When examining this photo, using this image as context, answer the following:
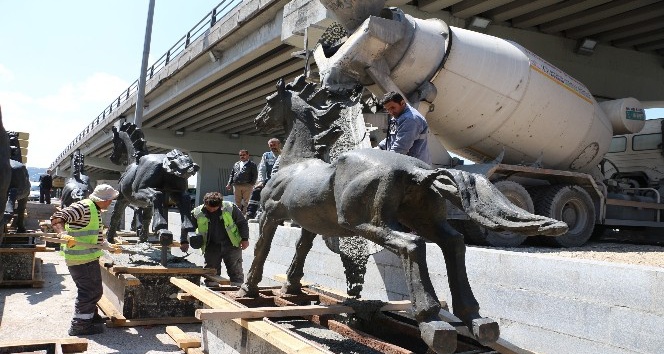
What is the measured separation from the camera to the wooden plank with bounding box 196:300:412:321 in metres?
3.68

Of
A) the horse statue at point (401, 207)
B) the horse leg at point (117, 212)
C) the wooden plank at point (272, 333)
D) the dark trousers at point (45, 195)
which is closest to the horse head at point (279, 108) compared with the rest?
the horse statue at point (401, 207)

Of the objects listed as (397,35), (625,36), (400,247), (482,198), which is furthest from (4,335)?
(625,36)

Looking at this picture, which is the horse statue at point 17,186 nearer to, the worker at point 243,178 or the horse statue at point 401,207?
the worker at point 243,178

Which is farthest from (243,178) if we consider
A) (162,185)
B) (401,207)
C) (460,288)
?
(460,288)

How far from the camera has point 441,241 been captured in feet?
10.9

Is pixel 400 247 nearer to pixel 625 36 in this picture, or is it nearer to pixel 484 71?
pixel 484 71

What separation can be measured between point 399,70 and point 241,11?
8138 millimetres

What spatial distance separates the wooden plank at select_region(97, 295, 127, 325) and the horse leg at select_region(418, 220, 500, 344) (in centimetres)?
402

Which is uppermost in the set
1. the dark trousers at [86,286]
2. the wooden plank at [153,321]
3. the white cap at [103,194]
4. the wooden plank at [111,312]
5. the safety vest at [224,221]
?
the white cap at [103,194]

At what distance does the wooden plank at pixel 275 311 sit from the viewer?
3.68m

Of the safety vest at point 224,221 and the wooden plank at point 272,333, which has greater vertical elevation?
the safety vest at point 224,221

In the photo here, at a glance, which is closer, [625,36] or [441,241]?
[441,241]

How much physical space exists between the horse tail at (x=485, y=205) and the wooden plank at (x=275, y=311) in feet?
4.41

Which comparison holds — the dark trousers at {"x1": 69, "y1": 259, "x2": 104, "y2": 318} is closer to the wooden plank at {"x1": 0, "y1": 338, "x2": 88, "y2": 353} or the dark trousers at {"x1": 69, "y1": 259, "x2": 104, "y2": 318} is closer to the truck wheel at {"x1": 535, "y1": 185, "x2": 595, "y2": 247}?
the wooden plank at {"x1": 0, "y1": 338, "x2": 88, "y2": 353}
